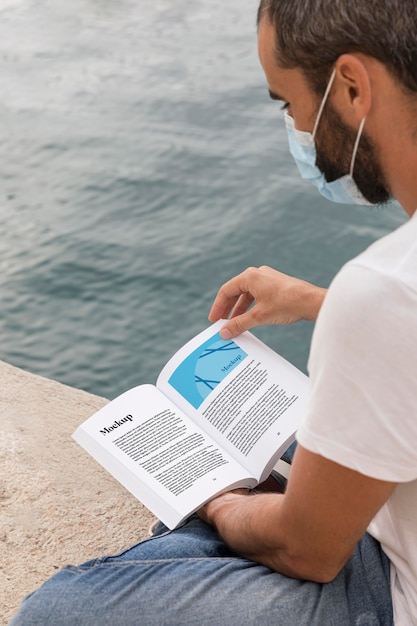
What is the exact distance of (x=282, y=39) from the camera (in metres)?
1.41

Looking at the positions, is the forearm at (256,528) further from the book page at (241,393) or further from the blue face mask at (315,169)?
the blue face mask at (315,169)

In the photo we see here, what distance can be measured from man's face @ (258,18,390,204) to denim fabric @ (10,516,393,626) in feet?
1.81

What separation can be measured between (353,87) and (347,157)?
142mm

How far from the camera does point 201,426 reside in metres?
1.88

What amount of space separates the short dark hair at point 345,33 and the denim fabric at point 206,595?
2.36 feet

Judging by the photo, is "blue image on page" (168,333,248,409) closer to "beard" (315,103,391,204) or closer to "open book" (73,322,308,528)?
"open book" (73,322,308,528)

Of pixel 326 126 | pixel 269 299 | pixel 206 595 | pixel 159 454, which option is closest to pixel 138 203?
pixel 269 299

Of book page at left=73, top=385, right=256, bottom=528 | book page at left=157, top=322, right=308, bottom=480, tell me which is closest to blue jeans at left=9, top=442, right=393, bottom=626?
book page at left=73, top=385, right=256, bottom=528

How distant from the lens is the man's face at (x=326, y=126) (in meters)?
1.42

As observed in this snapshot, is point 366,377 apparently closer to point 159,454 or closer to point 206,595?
point 206,595

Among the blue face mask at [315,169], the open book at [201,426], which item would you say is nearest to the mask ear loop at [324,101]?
the blue face mask at [315,169]

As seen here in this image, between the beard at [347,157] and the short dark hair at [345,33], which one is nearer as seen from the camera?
the short dark hair at [345,33]

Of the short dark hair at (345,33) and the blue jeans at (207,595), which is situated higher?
the short dark hair at (345,33)

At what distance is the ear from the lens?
4.32 feet
